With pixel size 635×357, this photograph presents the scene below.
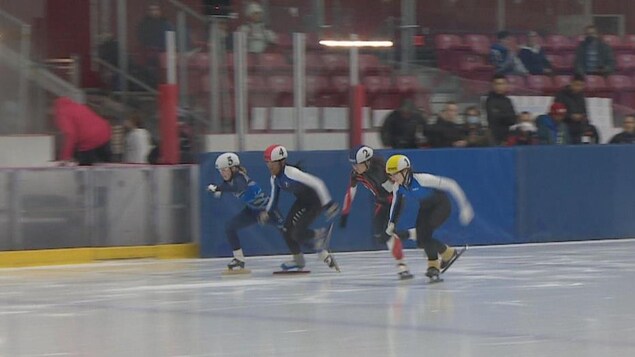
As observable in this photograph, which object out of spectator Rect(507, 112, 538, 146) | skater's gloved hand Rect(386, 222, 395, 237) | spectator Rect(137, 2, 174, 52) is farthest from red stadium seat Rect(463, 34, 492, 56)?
skater's gloved hand Rect(386, 222, 395, 237)

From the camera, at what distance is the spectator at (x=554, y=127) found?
58.8ft

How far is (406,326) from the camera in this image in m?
9.87

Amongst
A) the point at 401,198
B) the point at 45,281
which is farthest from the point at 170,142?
the point at 401,198

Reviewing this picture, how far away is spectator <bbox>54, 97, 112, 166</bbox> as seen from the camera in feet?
52.2

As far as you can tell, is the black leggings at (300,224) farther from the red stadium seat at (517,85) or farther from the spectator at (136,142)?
the red stadium seat at (517,85)

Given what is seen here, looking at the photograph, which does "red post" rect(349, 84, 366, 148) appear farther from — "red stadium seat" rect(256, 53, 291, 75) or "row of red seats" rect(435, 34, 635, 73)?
"row of red seats" rect(435, 34, 635, 73)

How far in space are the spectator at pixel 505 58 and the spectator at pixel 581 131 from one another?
1.09 meters

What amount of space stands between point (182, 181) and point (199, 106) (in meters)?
1.00

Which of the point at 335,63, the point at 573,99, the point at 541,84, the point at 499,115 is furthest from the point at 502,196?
the point at 335,63

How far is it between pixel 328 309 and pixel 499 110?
7115 millimetres

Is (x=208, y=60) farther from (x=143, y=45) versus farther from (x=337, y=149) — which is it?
(x=337, y=149)

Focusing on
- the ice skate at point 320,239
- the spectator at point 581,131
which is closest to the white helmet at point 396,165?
the ice skate at point 320,239

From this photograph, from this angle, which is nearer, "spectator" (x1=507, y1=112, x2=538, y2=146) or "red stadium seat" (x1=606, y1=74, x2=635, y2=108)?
"spectator" (x1=507, y1=112, x2=538, y2=146)

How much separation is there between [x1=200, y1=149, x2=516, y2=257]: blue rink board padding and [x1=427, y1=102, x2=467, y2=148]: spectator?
0.18 meters
